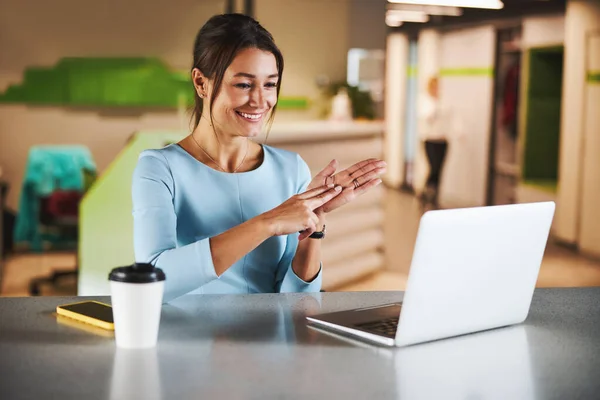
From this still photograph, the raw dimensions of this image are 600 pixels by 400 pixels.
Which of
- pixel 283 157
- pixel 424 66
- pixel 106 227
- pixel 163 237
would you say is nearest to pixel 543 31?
pixel 424 66

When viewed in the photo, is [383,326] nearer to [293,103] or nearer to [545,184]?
[293,103]

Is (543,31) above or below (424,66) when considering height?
above

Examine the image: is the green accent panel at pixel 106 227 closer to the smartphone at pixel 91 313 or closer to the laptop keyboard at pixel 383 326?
the smartphone at pixel 91 313

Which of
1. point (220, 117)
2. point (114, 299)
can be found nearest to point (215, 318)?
point (114, 299)

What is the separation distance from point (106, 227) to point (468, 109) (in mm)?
8845

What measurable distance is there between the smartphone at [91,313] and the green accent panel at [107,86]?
7.58 m

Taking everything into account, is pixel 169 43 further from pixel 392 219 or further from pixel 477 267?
pixel 477 267

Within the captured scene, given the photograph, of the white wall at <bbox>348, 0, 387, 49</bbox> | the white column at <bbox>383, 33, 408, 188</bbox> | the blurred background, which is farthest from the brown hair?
the white column at <bbox>383, 33, 408, 188</bbox>

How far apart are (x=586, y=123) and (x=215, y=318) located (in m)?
8.49

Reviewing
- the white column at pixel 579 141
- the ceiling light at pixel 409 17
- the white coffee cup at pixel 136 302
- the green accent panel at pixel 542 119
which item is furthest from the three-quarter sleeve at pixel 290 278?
the ceiling light at pixel 409 17

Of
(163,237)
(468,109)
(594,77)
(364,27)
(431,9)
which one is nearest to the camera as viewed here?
(163,237)

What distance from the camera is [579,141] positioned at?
385 inches

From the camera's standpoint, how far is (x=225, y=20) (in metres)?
2.53

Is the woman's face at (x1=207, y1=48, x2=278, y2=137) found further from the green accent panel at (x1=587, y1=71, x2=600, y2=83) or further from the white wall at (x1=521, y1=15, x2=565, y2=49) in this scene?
the white wall at (x1=521, y1=15, x2=565, y2=49)
